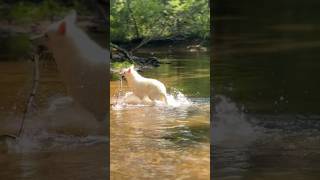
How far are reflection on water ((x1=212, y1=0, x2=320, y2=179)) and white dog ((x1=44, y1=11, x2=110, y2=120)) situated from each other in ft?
1.89

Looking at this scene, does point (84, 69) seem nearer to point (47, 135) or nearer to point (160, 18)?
point (47, 135)

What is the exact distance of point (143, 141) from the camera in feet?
14.6

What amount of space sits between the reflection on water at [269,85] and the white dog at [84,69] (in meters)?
0.58

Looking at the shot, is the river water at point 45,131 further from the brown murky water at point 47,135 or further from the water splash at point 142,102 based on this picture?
the water splash at point 142,102

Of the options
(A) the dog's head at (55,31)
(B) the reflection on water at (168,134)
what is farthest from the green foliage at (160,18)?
(A) the dog's head at (55,31)

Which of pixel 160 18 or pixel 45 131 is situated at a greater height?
pixel 160 18

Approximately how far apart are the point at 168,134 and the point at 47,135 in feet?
8.17

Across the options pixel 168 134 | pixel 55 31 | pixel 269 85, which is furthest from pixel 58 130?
pixel 168 134

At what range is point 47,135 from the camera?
252 cm

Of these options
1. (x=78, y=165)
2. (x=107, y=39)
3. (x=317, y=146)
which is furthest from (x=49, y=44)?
(x=317, y=146)

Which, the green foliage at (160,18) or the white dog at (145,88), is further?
the green foliage at (160,18)

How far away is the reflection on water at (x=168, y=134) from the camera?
3709 millimetres

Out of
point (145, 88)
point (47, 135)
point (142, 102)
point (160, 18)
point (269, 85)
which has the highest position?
point (160, 18)

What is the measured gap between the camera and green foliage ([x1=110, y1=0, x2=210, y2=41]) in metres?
7.84
